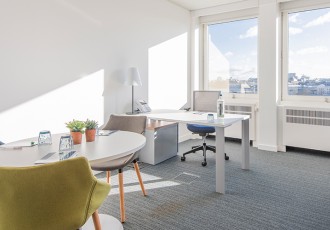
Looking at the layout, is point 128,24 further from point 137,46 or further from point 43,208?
point 43,208

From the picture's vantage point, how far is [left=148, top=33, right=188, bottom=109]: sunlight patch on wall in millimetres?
4543

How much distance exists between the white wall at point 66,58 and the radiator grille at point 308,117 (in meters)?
2.47

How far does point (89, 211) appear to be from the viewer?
147 centimetres

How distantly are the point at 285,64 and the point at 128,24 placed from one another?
2.85 m

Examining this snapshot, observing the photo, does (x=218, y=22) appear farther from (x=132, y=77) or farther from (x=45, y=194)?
(x=45, y=194)

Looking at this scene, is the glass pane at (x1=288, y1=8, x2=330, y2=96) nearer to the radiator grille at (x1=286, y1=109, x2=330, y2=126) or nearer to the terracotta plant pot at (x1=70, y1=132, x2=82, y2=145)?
the radiator grille at (x1=286, y1=109, x2=330, y2=126)

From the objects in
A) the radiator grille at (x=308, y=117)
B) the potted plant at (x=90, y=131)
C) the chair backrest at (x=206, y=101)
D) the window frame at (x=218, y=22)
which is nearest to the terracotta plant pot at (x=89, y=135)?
the potted plant at (x=90, y=131)

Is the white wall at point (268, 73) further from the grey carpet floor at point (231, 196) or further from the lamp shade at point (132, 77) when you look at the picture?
the lamp shade at point (132, 77)

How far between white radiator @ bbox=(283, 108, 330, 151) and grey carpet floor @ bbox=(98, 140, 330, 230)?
12.2 inches

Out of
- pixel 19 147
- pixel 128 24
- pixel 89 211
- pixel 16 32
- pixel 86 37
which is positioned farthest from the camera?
pixel 128 24

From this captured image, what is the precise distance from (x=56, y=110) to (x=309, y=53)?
13.6 feet

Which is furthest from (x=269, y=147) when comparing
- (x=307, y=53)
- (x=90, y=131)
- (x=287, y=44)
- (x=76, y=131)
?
(x=76, y=131)

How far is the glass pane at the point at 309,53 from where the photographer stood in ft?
14.4

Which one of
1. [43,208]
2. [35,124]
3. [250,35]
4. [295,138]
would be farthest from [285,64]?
[43,208]
